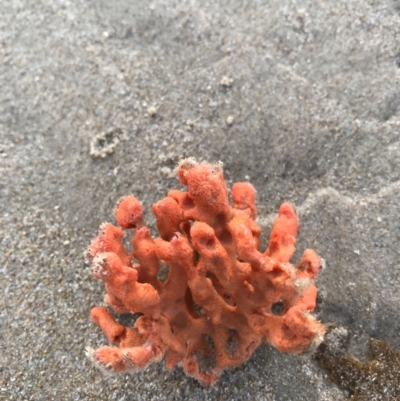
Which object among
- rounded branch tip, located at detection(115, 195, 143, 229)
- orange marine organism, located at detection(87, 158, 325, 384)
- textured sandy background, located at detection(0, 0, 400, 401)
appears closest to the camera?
orange marine organism, located at detection(87, 158, 325, 384)

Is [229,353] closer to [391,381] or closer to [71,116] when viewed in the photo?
[391,381]

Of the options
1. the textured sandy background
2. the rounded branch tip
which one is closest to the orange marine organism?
the rounded branch tip

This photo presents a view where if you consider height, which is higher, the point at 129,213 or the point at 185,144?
the point at 129,213

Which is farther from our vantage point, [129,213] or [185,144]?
[185,144]

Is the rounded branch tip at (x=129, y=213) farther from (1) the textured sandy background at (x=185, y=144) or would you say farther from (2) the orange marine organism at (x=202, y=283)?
(1) the textured sandy background at (x=185, y=144)

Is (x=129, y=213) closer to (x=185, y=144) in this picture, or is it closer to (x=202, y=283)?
(x=202, y=283)

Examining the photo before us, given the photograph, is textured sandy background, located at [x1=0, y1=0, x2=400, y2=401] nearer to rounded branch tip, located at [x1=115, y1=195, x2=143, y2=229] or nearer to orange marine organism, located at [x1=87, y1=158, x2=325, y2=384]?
orange marine organism, located at [x1=87, y1=158, x2=325, y2=384]

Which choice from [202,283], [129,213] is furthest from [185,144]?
[202,283]
